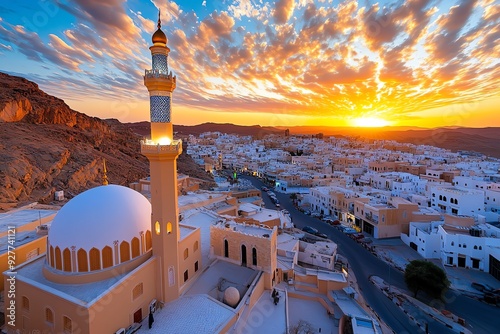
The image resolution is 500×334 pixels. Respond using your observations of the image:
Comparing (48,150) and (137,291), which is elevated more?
(48,150)

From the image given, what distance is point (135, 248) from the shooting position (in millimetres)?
10250

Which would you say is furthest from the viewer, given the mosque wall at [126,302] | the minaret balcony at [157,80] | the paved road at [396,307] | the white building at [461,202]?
the white building at [461,202]

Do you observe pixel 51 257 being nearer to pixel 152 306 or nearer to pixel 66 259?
pixel 66 259

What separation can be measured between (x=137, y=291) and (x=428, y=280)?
639 inches

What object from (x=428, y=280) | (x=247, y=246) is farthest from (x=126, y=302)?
(x=428, y=280)

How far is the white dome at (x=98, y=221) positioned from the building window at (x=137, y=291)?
1584mm

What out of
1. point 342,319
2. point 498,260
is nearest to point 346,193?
point 498,260

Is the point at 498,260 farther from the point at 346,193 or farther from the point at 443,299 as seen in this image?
the point at 346,193

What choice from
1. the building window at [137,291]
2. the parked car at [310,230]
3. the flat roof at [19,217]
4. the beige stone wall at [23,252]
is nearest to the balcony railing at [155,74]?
the building window at [137,291]

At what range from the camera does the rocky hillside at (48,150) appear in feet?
85.3

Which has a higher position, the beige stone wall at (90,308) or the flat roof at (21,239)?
the flat roof at (21,239)

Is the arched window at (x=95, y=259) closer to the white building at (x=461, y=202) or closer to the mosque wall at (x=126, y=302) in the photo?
the mosque wall at (x=126, y=302)

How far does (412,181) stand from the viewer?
122 feet

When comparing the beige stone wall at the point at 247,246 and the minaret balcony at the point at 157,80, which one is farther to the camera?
the beige stone wall at the point at 247,246
